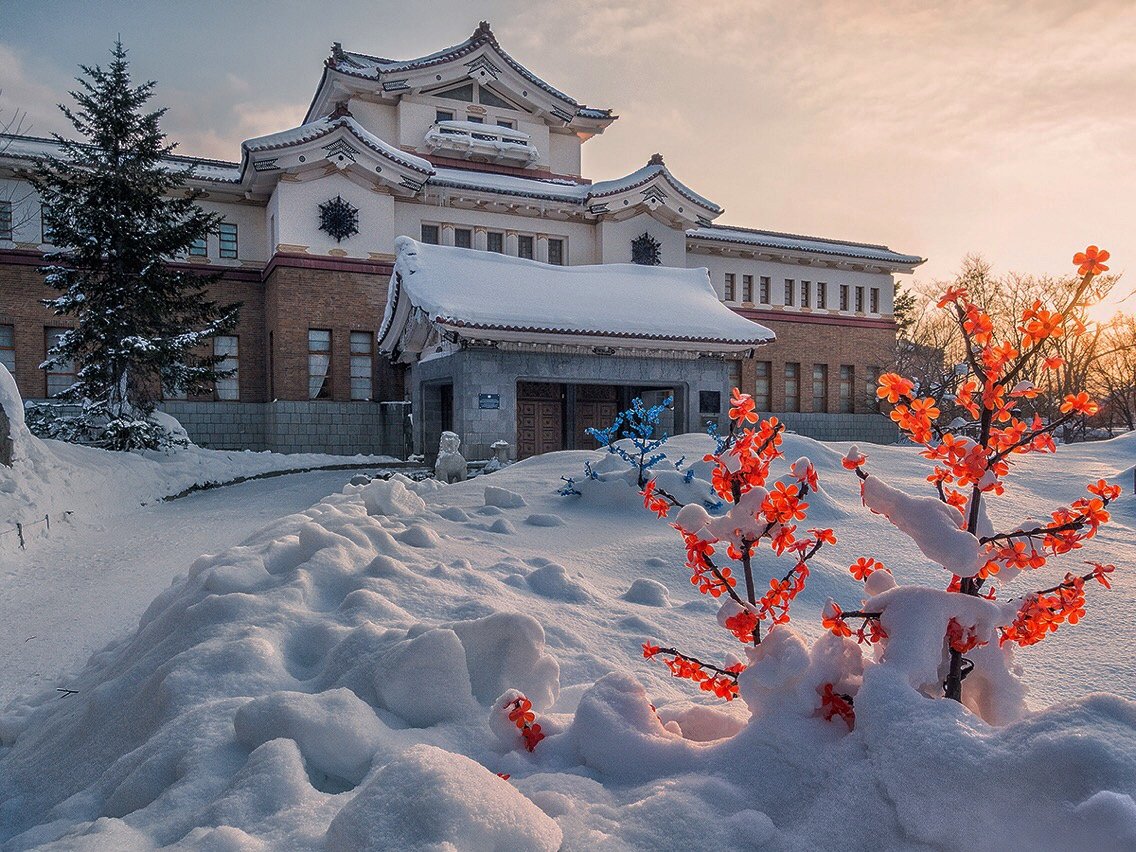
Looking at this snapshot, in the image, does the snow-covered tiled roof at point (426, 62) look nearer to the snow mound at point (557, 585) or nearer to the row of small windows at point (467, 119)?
the row of small windows at point (467, 119)

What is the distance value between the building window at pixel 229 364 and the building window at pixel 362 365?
11.9 feet

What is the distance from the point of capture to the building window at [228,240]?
2142 centimetres

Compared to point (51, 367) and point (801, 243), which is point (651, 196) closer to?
point (801, 243)

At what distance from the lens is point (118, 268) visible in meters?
15.9

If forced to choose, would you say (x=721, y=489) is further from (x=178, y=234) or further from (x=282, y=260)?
(x=282, y=260)

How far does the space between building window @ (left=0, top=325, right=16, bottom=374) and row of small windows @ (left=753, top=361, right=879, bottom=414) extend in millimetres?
A: 23418

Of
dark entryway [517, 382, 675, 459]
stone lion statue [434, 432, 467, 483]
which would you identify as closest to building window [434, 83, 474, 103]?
dark entryway [517, 382, 675, 459]

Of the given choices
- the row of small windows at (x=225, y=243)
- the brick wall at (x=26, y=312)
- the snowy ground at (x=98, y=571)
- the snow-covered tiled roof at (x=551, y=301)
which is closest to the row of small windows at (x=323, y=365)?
→ the row of small windows at (x=225, y=243)

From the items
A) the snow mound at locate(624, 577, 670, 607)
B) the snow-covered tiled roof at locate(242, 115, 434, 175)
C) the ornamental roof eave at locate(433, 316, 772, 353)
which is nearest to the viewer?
the snow mound at locate(624, 577, 670, 607)

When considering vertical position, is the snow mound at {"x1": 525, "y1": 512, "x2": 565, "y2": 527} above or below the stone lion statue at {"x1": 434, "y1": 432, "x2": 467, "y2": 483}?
above

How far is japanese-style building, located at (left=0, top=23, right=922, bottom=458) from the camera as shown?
52.6 feet

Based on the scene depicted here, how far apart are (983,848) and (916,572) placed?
4.11 m

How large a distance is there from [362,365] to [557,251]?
746 cm

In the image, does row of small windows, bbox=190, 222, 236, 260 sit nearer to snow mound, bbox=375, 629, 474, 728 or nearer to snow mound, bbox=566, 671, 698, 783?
snow mound, bbox=375, 629, 474, 728
